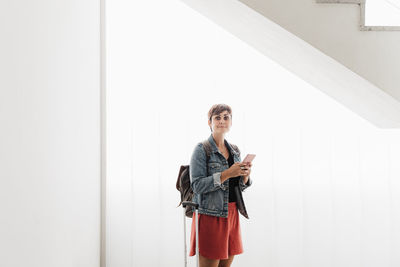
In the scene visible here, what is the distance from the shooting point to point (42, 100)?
145cm

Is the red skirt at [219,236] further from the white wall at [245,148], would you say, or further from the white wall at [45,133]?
the white wall at [245,148]

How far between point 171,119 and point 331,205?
4.58 feet

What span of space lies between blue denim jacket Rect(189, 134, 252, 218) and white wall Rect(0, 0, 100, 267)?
63cm

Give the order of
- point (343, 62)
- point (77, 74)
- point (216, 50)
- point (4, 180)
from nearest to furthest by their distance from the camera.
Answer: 1. point (4, 180)
2. point (343, 62)
3. point (77, 74)
4. point (216, 50)

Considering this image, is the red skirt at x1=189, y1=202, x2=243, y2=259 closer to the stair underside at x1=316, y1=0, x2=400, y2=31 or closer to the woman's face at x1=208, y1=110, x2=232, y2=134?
the woman's face at x1=208, y1=110, x2=232, y2=134

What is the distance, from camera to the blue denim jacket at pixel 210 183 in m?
2.15

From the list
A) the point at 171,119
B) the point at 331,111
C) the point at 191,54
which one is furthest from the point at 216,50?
the point at 331,111

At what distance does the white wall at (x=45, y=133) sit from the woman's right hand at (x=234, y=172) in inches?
30.3

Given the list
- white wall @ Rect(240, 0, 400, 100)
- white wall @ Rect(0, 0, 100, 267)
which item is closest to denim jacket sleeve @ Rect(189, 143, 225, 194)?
white wall @ Rect(0, 0, 100, 267)

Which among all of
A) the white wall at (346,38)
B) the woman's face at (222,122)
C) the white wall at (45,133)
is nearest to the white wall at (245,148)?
the white wall at (45,133)

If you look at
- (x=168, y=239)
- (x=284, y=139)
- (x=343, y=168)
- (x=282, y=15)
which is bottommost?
(x=168, y=239)

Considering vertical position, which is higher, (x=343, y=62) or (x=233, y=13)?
(x=233, y=13)

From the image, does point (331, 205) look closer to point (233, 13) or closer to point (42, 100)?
point (233, 13)

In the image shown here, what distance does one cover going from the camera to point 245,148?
10.0ft
